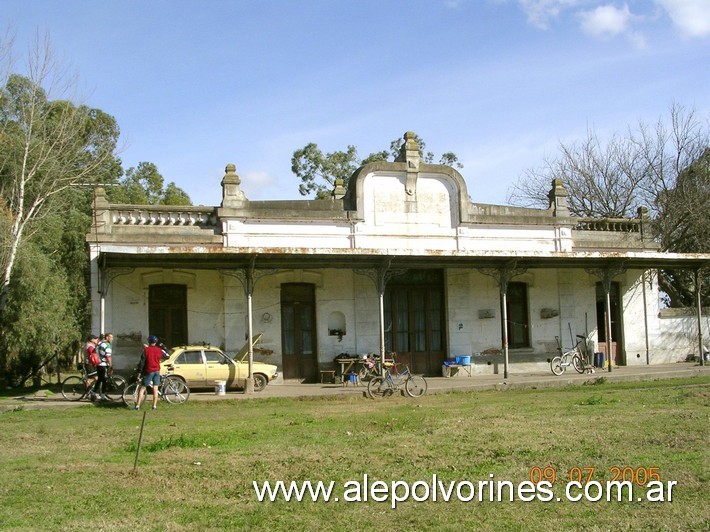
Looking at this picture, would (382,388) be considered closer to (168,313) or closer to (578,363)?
(168,313)

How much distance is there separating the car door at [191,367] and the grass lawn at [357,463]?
10.4 feet

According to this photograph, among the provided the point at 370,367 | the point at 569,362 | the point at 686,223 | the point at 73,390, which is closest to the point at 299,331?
the point at 370,367

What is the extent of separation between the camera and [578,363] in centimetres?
2239

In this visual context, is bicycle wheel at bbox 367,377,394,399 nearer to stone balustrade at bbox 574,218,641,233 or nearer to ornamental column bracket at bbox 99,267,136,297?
ornamental column bracket at bbox 99,267,136,297

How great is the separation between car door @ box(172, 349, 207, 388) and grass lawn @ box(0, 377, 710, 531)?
316 centimetres

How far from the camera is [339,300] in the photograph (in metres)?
21.6

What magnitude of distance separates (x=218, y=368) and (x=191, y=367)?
24.6 inches

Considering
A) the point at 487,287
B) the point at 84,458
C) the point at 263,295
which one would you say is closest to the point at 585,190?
the point at 487,287

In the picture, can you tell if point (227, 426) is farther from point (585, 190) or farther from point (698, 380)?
point (585, 190)

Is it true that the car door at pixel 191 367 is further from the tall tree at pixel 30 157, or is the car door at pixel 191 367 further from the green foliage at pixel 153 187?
the green foliage at pixel 153 187

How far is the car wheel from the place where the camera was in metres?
19.0

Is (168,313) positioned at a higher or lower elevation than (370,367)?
higher

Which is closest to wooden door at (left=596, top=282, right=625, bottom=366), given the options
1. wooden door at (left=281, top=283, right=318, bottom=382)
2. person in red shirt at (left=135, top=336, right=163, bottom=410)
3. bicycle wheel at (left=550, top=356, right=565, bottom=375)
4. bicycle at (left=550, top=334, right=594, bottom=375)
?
bicycle at (left=550, top=334, right=594, bottom=375)

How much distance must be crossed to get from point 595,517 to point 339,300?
15.3 m
